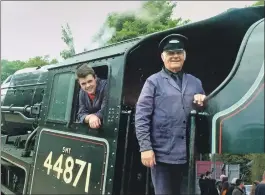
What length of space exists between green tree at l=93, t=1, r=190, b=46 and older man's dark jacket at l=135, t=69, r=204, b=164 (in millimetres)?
1004

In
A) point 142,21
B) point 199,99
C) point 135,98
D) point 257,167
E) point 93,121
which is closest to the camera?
point 257,167

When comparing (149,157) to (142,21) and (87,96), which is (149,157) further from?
(142,21)

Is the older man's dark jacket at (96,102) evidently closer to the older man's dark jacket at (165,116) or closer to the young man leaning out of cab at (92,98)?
the young man leaning out of cab at (92,98)

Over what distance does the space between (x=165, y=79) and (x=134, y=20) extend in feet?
5.06

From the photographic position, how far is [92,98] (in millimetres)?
2969

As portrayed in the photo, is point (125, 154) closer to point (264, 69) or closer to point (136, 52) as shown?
point (136, 52)

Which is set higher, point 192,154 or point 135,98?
point 135,98

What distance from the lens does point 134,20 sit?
360cm

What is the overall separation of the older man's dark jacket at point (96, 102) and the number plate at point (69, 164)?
218mm

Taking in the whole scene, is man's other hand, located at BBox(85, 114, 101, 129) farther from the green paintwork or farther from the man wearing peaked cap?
the man wearing peaked cap

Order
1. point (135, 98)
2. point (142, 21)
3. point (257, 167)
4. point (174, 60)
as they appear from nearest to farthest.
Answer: point (257, 167), point (174, 60), point (135, 98), point (142, 21)

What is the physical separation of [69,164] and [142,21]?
157 centimetres

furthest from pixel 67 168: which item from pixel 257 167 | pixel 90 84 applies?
pixel 257 167

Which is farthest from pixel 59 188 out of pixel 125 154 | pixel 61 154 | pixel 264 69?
pixel 264 69
